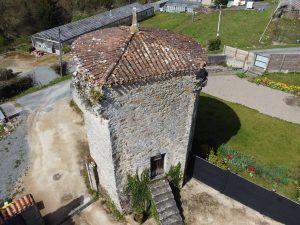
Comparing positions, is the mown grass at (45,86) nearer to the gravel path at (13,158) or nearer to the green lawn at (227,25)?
the gravel path at (13,158)

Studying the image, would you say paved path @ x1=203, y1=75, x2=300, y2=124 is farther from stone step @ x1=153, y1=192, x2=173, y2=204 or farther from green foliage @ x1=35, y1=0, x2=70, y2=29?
green foliage @ x1=35, y1=0, x2=70, y2=29

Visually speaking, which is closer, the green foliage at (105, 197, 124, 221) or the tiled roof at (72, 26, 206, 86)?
the tiled roof at (72, 26, 206, 86)

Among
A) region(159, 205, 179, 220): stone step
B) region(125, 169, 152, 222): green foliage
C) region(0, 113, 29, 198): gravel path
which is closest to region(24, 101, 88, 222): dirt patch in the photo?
region(0, 113, 29, 198): gravel path

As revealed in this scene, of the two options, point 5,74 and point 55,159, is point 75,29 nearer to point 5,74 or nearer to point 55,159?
point 5,74

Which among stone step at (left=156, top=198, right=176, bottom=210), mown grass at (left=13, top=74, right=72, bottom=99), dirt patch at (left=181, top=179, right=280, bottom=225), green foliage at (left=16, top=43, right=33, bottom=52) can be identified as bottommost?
dirt patch at (left=181, top=179, right=280, bottom=225)

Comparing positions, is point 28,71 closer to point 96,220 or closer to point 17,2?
point 17,2

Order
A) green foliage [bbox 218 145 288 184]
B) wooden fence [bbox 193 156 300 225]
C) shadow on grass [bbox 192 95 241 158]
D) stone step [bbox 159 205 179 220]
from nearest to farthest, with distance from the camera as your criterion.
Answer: stone step [bbox 159 205 179 220] → wooden fence [bbox 193 156 300 225] → green foliage [bbox 218 145 288 184] → shadow on grass [bbox 192 95 241 158]

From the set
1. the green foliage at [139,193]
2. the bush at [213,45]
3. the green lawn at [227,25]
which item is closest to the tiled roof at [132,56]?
the green foliage at [139,193]
